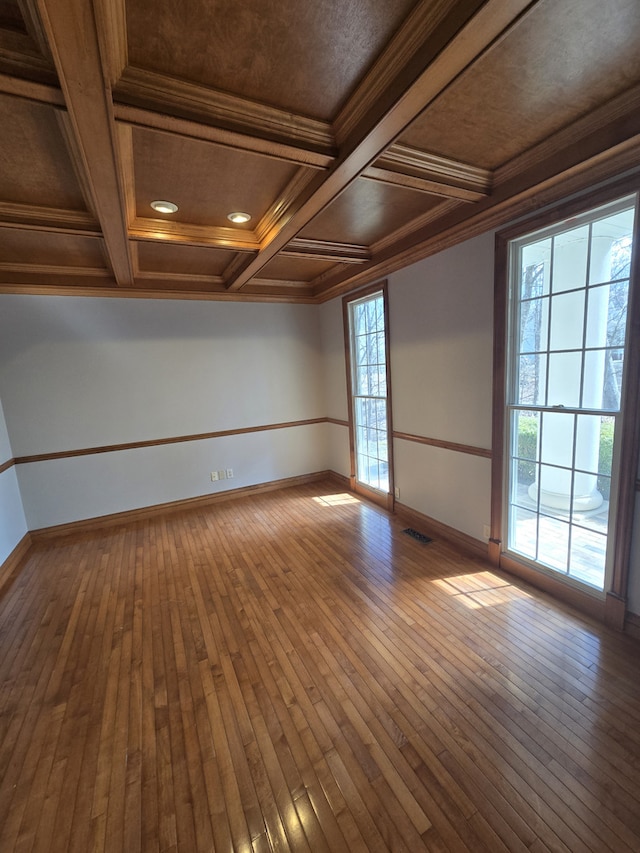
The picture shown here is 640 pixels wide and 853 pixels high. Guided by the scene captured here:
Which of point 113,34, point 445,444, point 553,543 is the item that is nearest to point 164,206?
point 113,34

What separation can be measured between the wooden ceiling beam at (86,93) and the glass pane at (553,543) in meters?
3.14

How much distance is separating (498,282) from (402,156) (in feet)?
3.54

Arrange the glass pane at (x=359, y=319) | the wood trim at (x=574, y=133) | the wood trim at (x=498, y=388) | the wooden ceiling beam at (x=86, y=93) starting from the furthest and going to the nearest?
1. the glass pane at (x=359, y=319)
2. the wood trim at (x=498, y=388)
3. the wood trim at (x=574, y=133)
4. the wooden ceiling beam at (x=86, y=93)

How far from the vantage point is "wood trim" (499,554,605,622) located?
2143mm

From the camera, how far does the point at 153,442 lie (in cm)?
407

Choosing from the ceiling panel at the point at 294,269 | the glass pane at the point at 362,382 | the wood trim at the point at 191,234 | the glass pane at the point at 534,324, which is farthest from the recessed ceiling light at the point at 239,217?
the glass pane at the point at 362,382

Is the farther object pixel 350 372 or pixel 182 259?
pixel 350 372

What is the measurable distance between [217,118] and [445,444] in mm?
2637

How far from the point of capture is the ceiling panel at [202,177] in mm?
1713

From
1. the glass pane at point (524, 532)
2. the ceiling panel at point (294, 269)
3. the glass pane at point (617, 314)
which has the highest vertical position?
the ceiling panel at point (294, 269)

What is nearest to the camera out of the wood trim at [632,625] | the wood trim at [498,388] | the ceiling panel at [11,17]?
the ceiling panel at [11,17]

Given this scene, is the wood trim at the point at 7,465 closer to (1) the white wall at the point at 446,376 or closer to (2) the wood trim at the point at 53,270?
(2) the wood trim at the point at 53,270

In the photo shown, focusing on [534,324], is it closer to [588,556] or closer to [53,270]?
[588,556]

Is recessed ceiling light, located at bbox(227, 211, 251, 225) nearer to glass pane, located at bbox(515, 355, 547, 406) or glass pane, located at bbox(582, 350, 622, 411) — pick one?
glass pane, located at bbox(515, 355, 547, 406)
